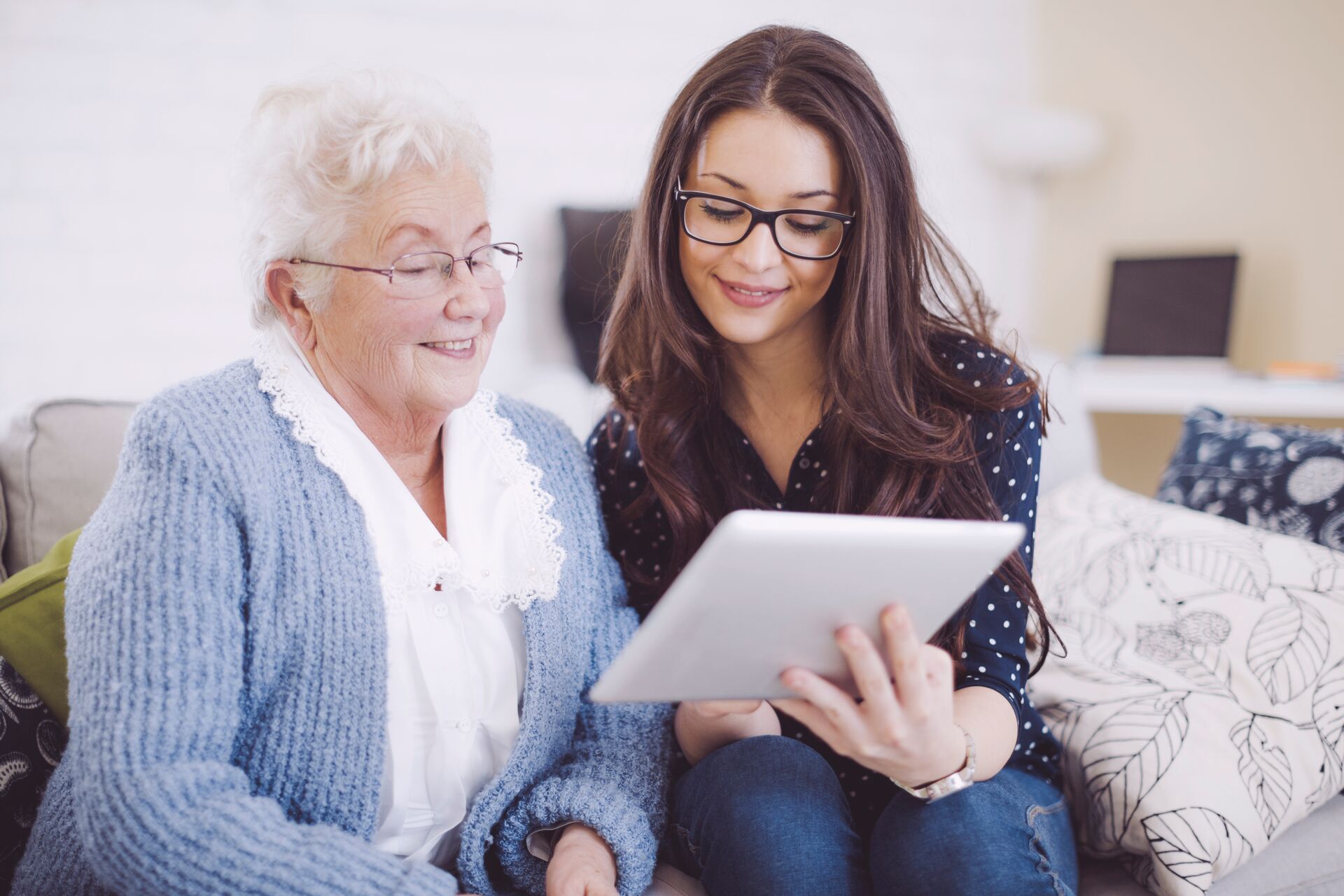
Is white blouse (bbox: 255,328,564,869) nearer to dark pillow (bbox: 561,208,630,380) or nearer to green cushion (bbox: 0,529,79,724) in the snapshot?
green cushion (bbox: 0,529,79,724)

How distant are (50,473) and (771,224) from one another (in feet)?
3.62

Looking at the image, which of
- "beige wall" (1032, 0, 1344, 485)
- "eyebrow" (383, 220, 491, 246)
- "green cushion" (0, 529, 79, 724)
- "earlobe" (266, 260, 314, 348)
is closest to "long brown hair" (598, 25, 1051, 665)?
"eyebrow" (383, 220, 491, 246)

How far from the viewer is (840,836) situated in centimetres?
105

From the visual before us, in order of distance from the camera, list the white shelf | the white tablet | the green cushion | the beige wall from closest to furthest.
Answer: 1. the white tablet
2. the green cushion
3. the white shelf
4. the beige wall

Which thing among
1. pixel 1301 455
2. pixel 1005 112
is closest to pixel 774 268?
pixel 1301 455

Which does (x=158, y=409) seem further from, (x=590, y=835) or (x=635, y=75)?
(x=635, y=75)

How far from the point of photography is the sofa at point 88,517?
1.17 m

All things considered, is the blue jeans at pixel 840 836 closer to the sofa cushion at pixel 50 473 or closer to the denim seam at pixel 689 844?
the denim seam at pixel 689 844

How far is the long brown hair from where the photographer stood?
114cm

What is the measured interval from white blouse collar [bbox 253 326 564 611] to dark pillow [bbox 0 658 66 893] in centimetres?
46

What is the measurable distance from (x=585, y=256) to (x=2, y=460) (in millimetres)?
1573

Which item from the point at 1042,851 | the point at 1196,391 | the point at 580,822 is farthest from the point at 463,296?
the point at 1196,391

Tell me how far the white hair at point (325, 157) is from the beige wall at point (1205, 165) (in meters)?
2.56

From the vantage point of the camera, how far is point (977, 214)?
3328 millimetres
